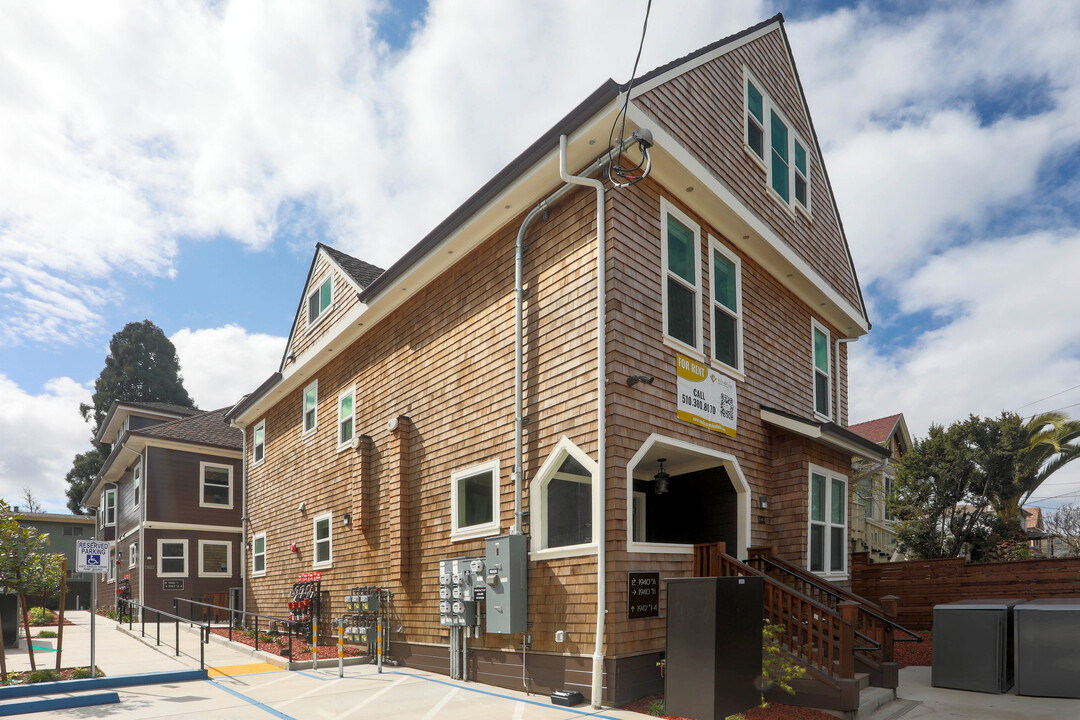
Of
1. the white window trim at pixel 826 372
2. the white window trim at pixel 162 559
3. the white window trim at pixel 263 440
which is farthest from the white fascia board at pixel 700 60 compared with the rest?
the white window trim at pixel 162 559

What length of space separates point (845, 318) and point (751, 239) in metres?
4.53

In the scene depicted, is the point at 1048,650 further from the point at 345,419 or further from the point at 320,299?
the point at 320,299

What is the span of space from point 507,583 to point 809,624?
3.59 m

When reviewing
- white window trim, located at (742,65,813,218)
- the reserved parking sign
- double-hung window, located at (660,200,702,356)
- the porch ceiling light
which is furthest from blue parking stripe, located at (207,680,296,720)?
white window trim, located at (742,65,813,218)

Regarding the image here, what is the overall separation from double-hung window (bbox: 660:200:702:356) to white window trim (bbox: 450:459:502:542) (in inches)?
124

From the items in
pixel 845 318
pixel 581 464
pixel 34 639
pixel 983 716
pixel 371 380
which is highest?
pixel 845 318

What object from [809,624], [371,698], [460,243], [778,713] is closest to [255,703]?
[371,698]

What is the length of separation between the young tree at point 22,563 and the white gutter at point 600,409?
8127mm

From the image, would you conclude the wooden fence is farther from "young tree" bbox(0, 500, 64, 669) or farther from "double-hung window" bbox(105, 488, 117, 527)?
"double-hung window" bbox(105, 488, 117, 527)

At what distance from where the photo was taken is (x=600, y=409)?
8.72 m

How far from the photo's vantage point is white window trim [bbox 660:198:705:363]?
987cm

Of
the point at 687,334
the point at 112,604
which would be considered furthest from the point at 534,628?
the point at 112,604

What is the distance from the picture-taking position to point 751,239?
11734mm

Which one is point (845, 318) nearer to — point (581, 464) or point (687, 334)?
point (687, 334)
